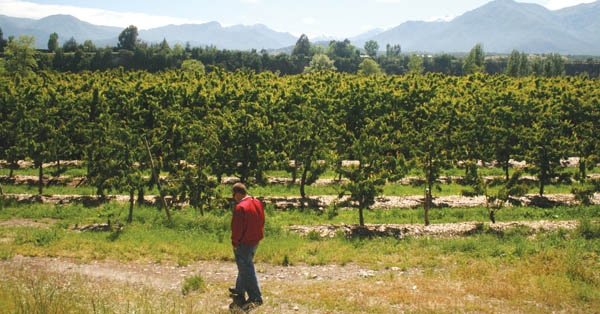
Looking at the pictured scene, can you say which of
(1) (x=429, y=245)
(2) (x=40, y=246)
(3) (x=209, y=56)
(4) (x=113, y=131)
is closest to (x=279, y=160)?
(4) (x=113, y=131)

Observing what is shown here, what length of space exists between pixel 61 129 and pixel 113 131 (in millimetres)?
11719

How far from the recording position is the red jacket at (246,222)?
42.8 ft

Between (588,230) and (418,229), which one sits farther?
(418,229)

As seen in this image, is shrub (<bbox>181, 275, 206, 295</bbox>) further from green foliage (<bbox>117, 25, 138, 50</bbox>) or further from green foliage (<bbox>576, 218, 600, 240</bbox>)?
green foliage (<bbox>117, 25, 138, 50</bbox>)

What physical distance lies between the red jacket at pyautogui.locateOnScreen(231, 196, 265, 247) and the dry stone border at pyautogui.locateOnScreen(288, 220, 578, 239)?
951 cm

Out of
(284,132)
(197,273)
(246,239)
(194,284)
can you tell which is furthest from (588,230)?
(284,132)

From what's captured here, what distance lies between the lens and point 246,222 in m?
13.1

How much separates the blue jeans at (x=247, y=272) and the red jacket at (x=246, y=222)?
0.22 m

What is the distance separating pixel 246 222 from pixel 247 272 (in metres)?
1.41

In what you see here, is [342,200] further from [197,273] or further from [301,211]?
[197,273]

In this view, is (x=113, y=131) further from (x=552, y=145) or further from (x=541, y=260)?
(x=552, y=145)

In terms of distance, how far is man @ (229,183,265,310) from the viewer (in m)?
13.1

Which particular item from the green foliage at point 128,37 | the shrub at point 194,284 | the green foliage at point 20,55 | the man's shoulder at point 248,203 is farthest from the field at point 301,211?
the green foliage at point 128,37

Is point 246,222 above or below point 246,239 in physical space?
above
